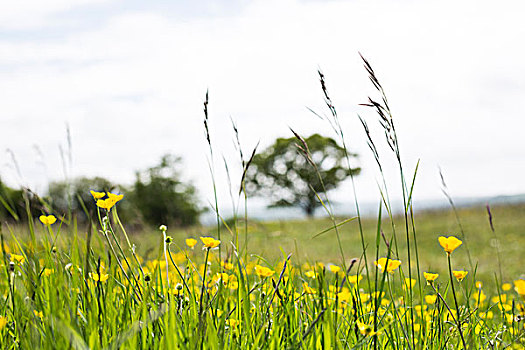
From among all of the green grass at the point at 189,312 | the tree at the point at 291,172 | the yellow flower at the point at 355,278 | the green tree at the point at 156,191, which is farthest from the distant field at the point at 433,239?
the tree at the point at 291,172

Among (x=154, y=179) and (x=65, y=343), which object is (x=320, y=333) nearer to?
(x=65, y=343)

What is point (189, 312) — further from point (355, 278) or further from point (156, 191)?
point (156, 191)

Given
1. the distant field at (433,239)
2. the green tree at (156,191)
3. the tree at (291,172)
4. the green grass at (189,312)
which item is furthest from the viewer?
the tree at (291,172)

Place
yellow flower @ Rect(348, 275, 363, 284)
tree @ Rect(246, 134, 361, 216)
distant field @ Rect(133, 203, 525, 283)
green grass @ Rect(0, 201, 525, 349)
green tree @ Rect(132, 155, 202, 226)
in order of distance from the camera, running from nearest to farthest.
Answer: green grass @ Rect(0, 201, 525, 349) < yellow flower @ Rect(348, 275, 363, 284) < distant field @ Rect(133, 203, 525, 283) < green tree @ Rect(132, 155, 202, 226) < tree @ Rect(246, 134, 361, 216)

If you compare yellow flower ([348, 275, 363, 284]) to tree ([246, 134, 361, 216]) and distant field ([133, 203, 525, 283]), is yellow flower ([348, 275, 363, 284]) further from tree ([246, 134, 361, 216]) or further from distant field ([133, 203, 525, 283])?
tree ([246, 134, 361, 216])

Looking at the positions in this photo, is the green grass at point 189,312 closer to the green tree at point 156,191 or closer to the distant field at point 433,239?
the distant field at point 433,239

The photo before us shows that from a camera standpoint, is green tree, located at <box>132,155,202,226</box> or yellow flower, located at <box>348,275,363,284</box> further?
green tree, located at <box>132,155,202,226</box>

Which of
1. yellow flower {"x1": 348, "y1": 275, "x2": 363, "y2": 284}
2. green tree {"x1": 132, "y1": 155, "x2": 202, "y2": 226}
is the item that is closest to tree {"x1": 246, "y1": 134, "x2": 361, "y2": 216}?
green tree {"x1": 132, "y1": 155, "x2": 202, "y2": 226}

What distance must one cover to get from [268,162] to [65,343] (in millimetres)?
41760

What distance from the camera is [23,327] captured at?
1718 millimetres

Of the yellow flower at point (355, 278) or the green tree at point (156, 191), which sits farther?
the green tree at point (156, 191)

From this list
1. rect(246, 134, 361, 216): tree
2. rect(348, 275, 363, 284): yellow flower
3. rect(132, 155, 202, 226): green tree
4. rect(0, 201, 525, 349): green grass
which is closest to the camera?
rect(0, 201, 525, 349): green grass

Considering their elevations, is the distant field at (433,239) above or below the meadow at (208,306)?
below

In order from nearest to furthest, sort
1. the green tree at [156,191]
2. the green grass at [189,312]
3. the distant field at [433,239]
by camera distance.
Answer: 1. the green grass at [189,312]
2. the distant field at [433,239]
3. the green tree at [156,191]
